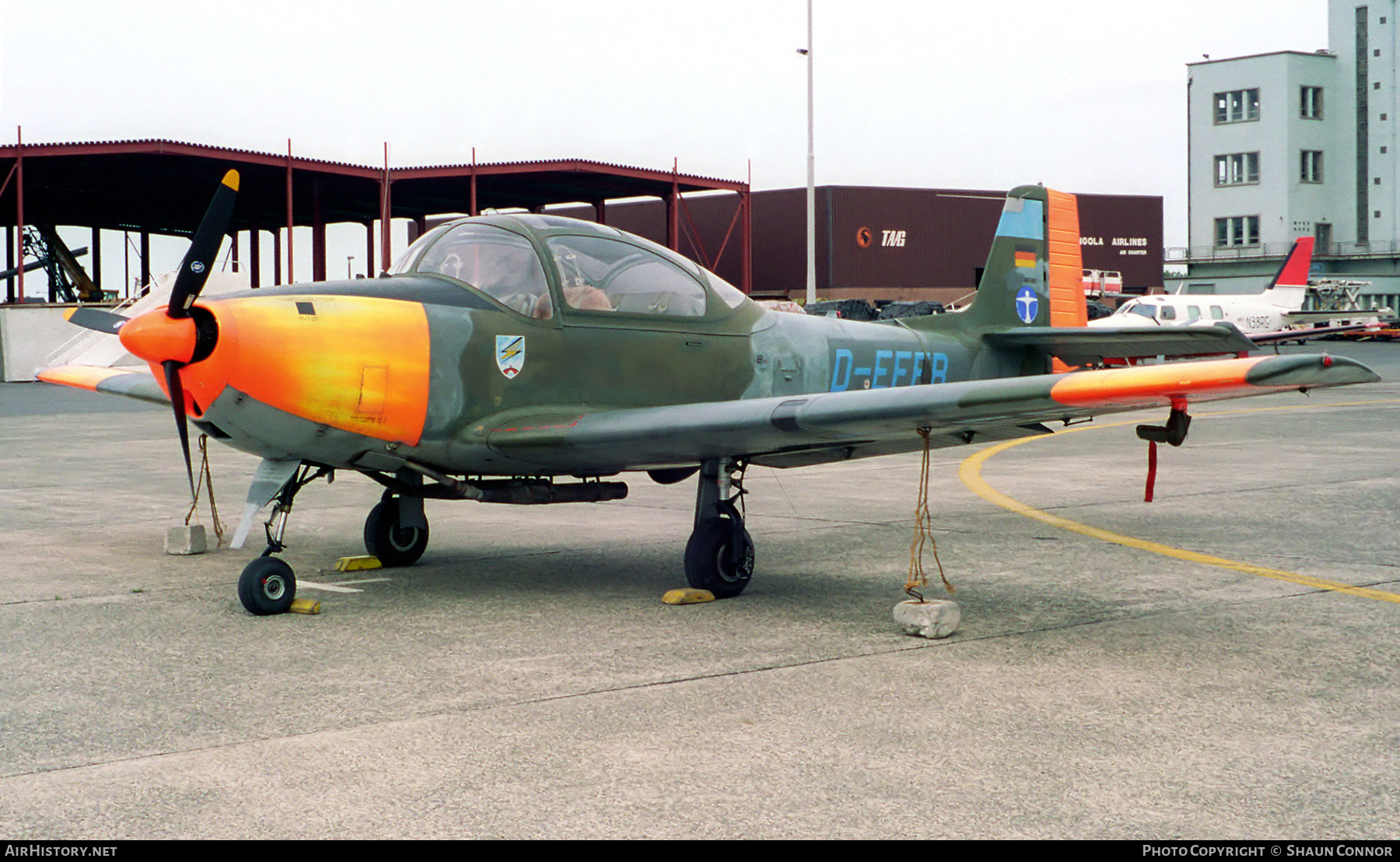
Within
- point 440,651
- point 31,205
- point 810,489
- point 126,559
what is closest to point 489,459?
point 440,651

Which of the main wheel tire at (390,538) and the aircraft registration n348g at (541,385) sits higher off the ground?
the aircraft registration n348g at (541,385)

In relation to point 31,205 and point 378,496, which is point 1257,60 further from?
point 378,496

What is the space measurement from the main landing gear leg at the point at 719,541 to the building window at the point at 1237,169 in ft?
264

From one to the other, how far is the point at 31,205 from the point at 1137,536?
48.7 meters

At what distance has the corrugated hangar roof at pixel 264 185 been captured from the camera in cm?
3712

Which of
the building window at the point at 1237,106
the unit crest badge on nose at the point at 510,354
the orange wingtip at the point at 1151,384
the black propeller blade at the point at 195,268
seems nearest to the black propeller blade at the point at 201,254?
the black propeller blade at the point at 195,268

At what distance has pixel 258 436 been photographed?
6727 mm

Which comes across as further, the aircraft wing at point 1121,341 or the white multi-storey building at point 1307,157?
the white multi-storey building at point 1307,157

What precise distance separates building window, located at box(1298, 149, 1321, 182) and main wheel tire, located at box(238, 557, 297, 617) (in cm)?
8304

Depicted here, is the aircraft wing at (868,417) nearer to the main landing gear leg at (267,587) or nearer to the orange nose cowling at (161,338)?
the main landing gear leg at (267,587)

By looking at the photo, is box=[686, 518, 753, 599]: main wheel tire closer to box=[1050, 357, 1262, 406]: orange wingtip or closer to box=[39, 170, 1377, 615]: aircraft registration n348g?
box=[39, 170, 1377, 615]: aircraft registration n348g

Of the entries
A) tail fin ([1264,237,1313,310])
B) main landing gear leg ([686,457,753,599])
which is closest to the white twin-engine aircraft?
tail fin ([1264,237,1313,310])

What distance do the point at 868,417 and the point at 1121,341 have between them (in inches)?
163

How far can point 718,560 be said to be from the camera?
7.23 m
